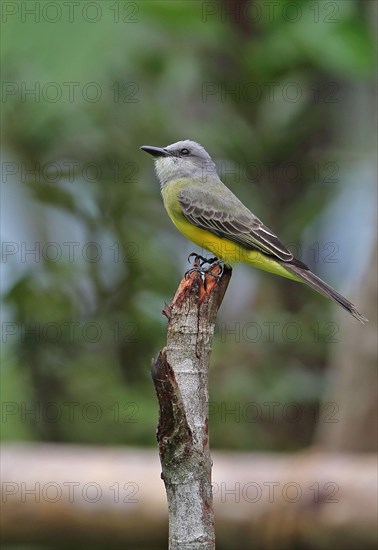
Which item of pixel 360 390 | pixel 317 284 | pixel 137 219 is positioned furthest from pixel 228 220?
pixel 360 390

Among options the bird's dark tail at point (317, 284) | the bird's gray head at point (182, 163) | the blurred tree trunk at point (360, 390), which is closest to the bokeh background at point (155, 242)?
the blurred tree trunk at point (360, 390)

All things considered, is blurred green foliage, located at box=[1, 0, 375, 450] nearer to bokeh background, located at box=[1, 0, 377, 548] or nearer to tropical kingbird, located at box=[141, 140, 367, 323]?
bokeh background, located at box=[1, 0, 377, 548]

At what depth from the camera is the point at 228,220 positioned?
412 centimetres

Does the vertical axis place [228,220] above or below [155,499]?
above

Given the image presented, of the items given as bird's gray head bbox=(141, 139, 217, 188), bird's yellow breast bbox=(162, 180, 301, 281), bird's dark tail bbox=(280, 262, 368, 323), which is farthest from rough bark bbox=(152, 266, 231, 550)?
bird's gray head bbox=(141, 139, 217, 188)

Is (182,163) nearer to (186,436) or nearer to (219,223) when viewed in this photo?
(219,223)

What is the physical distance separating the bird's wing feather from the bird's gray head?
26 cm

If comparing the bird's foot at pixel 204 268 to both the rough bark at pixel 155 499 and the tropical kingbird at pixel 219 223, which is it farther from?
the rough bark at pixel 155 499

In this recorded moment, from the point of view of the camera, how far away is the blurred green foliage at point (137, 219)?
17.6 ft

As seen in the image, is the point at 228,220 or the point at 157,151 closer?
the point at 228,220

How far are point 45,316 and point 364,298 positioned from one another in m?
1.83

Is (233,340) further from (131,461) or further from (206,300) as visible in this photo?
(206,300)

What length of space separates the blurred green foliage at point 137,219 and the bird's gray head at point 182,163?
2.11 feet

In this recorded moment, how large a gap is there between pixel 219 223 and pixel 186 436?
1.91 metres
